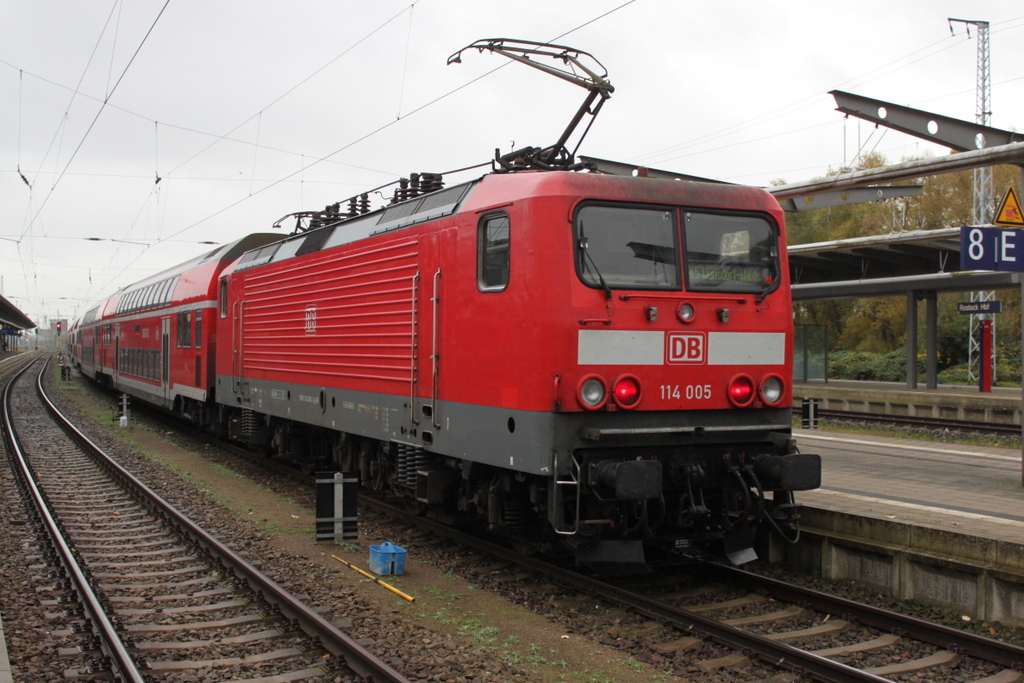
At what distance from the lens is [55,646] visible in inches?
245

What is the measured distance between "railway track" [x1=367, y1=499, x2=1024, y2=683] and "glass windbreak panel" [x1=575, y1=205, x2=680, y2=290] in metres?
2.54

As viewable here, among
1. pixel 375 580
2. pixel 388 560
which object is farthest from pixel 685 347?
pixel 375 580

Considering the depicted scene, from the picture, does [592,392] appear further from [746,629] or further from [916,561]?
[916,561]

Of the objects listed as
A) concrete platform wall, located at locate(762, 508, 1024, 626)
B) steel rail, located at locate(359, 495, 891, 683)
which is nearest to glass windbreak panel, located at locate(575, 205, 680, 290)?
steel rail, located at locate(359, 495, 891, 683)

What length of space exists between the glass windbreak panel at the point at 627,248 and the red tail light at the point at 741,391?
0.96m

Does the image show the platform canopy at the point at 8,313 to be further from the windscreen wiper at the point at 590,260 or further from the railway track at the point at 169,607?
the windscreen wiper at the point at 590,260

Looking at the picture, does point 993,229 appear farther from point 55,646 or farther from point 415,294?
point 55,646

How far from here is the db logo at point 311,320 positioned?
11.4 m

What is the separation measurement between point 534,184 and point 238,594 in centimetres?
431

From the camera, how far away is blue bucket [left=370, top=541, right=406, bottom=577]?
8.02 metres

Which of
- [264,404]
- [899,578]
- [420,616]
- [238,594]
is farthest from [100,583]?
[899,578]

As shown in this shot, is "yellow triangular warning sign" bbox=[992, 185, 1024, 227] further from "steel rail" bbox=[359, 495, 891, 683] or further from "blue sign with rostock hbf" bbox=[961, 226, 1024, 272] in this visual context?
"steel rail" bbox=[359, 495, 891, 683]

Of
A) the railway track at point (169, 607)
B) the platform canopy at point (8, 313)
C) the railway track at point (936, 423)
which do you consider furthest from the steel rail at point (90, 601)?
the platform canopy at point (8, 313)

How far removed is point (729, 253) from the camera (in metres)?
7.59
